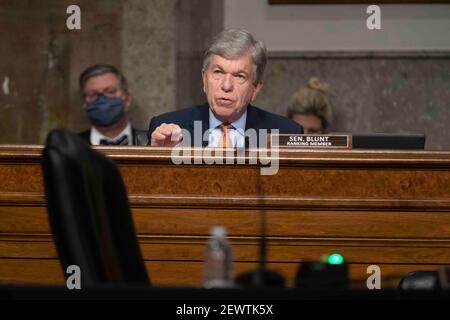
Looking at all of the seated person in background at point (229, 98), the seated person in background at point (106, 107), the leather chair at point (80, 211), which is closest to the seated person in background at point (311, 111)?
the seated person in background at point (106, 107)

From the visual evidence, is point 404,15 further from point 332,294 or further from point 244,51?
point 332,294

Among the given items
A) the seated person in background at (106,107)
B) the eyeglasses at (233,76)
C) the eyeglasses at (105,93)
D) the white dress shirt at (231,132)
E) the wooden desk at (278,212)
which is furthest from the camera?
the eyeglasses at (105,93)

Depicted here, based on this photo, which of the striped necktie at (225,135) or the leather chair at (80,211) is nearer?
the leather chair at (80,211)

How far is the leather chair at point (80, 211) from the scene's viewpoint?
1.71 m

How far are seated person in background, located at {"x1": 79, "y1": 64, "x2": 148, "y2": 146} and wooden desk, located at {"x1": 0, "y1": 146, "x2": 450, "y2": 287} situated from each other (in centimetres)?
196

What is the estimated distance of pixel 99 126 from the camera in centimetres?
585

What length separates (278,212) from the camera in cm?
375

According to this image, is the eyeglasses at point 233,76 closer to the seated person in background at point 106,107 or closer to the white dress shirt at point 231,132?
the white dress shirt at point 231,132

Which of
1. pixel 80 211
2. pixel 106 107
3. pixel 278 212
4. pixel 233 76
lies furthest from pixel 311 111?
pixel 80 211

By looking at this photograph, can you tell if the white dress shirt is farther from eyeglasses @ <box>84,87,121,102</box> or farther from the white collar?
eyeglasses @ <box>84,87,121,102</box>

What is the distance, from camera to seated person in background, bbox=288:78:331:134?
5.87 metres

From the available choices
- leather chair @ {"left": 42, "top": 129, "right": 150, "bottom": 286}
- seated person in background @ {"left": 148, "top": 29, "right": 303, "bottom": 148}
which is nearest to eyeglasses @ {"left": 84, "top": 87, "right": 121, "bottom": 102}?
seated person in background @ {"left": 148, "top": 29, "right": 303, "bottom": 148}

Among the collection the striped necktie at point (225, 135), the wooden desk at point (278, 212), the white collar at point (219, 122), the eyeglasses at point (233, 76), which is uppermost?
the eyeglasses at point (233, 76)
